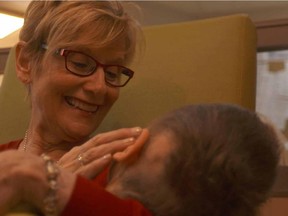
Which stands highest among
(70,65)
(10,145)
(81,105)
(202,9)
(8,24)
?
(70,65)

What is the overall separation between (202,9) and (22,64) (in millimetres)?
4666

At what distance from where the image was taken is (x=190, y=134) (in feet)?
2.78

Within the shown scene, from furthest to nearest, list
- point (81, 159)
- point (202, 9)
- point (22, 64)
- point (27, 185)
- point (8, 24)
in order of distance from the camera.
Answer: point (202, 9), point (8, 24), point (22, 64), point (81, 159), point (27, 185)

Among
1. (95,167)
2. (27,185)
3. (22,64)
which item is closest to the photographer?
(27,185)

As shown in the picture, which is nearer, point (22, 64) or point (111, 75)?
point (111, 75)

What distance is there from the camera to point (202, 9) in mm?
6129

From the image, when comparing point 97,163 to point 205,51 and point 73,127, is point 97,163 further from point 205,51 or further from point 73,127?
point 205,51

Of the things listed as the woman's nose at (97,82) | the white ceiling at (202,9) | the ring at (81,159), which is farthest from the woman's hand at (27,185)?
the white ceiling at (202,9)

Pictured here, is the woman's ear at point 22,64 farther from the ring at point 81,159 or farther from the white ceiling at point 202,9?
the white ceiling at point 202,9

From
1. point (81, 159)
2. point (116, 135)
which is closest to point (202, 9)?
point (81, 159)

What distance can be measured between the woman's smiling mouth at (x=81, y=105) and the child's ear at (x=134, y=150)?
626mm

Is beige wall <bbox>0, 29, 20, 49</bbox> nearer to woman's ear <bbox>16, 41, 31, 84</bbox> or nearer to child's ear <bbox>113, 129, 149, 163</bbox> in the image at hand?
woman's ear <bbox>16, 41, 31, 84</bbox>

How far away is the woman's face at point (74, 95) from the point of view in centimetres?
149

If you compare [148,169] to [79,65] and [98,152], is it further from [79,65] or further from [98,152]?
[79,65]
